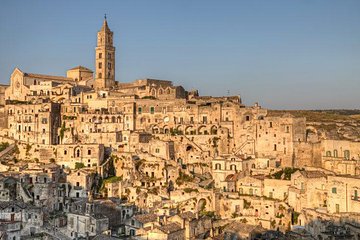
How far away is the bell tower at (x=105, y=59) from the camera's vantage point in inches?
3147

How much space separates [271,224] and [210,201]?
6788mm

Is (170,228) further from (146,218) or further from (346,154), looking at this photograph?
(346,154)

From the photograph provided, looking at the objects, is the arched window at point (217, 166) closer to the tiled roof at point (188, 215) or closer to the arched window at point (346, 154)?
the tiled roof at point (188, 215)

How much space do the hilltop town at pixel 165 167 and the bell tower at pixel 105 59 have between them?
3140 mm

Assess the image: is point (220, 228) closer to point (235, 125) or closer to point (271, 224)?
point (271, 224)

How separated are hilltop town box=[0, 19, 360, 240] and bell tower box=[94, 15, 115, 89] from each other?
314 cm

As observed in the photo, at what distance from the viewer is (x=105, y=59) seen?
8012 centimetres

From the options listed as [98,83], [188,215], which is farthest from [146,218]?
[98,83]

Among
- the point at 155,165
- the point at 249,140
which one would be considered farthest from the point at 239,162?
the point at 155,165

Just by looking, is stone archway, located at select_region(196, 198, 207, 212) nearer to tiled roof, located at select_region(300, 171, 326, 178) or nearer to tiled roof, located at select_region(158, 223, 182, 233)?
tiled roof, located at select_region(158, 223, 182, 233)

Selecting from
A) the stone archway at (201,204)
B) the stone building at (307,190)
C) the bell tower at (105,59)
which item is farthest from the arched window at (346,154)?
the bell tower at (105,59)

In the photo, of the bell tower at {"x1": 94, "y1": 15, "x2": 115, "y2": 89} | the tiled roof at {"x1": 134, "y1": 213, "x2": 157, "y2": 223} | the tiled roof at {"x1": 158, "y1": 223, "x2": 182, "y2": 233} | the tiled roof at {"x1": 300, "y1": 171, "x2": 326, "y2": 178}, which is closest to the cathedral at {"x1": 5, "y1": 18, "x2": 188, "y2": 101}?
the bell tower at {"x1": 94, "y1": 15, "x2": 115, "y2": 89}

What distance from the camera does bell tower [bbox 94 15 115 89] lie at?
7994 cm

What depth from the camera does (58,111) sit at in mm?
68562
